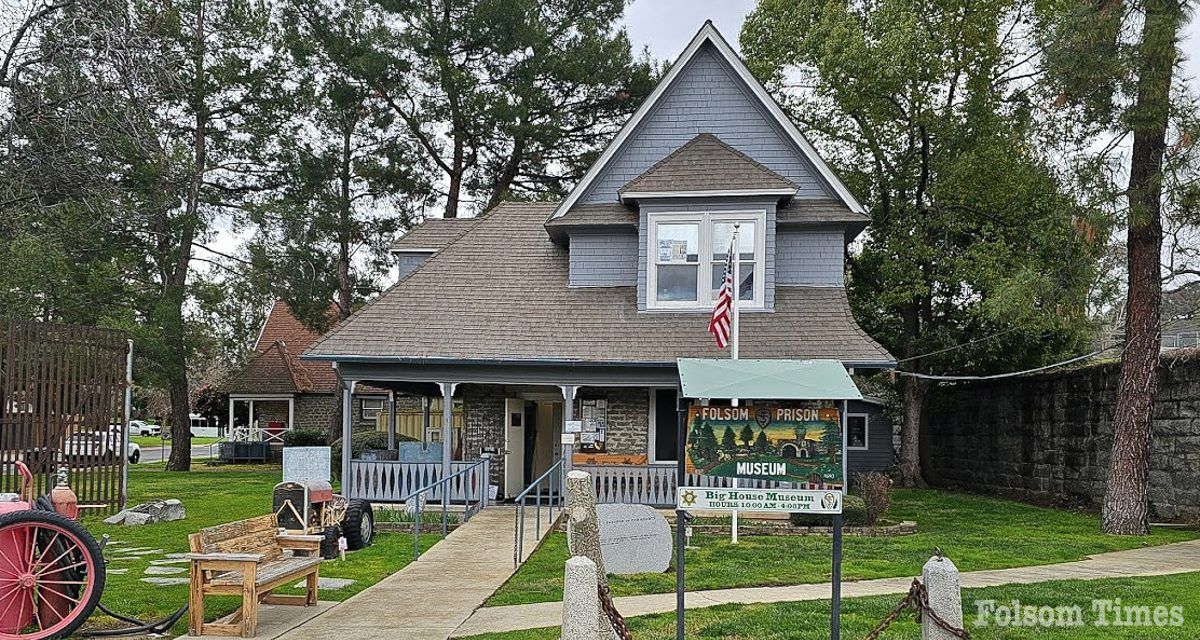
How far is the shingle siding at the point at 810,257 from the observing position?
63.3ft

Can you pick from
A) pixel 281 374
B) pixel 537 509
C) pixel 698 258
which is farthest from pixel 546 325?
pixel 281 374

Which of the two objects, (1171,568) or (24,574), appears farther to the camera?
(1171,568)

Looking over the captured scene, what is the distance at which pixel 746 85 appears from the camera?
19.9 m

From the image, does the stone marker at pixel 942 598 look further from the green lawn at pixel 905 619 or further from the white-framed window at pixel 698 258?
the white-framed window at pixel 698 258

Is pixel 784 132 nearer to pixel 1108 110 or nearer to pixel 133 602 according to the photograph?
pixel 1108 110

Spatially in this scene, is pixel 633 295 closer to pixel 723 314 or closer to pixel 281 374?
pixel 723 314

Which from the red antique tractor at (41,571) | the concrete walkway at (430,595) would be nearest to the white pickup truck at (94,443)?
the concrete walkway at (430,595)

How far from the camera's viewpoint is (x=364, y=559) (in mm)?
13359

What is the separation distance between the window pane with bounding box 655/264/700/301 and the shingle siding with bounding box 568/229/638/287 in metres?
1.03

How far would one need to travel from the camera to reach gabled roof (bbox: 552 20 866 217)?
1947 centimetres

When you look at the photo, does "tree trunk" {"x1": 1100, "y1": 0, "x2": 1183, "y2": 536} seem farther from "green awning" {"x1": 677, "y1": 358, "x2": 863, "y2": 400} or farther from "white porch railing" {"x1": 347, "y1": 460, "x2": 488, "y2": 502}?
"white porch railing" {"x1": 347, "y1": 460, "x2": 488, "y2": 502}

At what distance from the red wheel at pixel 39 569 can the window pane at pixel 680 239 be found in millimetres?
12334

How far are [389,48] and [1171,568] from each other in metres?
26.1

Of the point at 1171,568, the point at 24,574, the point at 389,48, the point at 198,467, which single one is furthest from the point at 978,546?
the point at 198,467
